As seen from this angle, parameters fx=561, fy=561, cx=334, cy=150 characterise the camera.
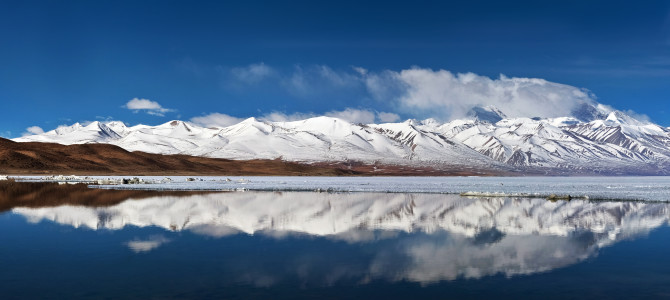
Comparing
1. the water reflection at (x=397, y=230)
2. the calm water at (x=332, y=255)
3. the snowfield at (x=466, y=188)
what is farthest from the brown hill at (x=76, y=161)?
the calm water at (x=332, y=255)

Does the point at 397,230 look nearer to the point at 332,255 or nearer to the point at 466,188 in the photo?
the point at 332,255

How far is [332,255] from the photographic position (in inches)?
805

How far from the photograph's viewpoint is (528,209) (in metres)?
40.6

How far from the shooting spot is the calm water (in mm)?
15195

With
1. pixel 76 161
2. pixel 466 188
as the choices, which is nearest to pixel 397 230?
pixel 466 188

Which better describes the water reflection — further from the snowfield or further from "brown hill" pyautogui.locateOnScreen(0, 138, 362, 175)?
"brown hill" pyautogui.locateOnScreen(0, 138, 362, 175)

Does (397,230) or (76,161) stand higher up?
(76,161)

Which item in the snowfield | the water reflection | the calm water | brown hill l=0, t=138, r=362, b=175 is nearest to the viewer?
the calm water

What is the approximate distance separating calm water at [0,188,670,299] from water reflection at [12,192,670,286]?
0.08 metres

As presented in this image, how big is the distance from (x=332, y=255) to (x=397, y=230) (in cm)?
807

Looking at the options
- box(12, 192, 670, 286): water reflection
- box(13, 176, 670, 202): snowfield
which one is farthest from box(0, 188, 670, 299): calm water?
box(13, 176, 670, 202): snowfield

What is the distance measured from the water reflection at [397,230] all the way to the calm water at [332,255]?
78 mm

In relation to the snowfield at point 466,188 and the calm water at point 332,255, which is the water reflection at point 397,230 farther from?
the snowfield at point 466,188

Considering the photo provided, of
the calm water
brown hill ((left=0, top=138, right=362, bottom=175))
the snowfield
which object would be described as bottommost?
the calm water
